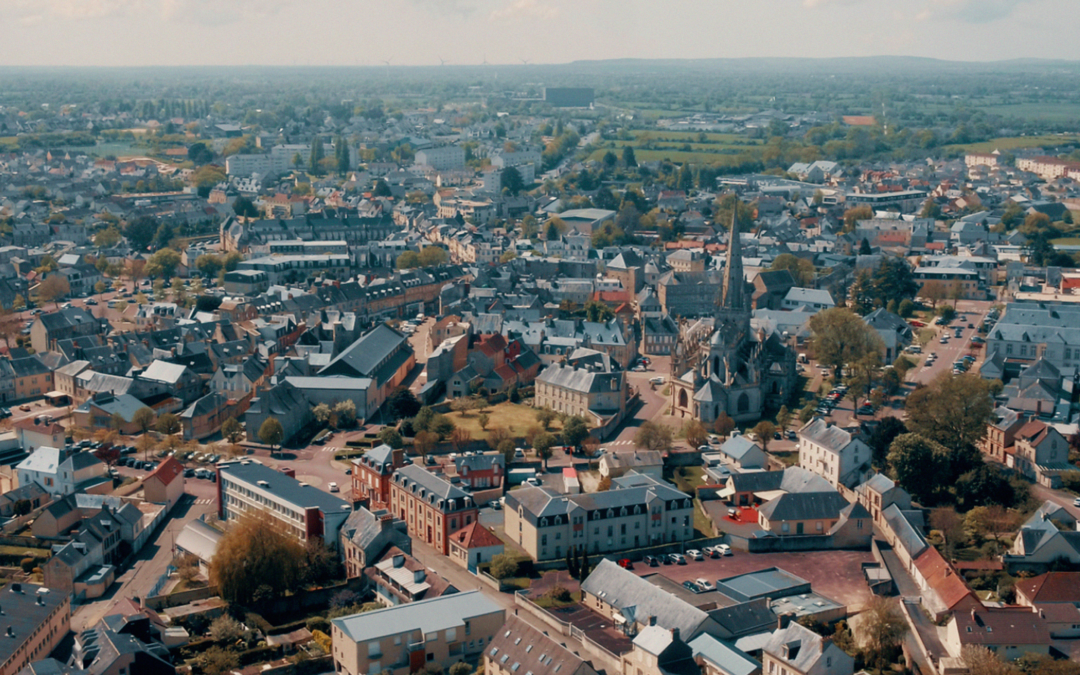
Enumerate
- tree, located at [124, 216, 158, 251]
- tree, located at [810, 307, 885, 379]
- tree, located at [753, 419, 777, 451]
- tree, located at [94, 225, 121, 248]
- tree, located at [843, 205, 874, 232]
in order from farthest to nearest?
tree, located at [843, 205, 874, 232] → tree, located at [124, 216, 158, 251] → tree, located at [94, 225, 121, 248] → tree, located at [810, 307, 885, 379] → tree, located at [753, 419, 777, 451]

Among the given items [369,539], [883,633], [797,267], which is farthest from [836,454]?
[797,267]

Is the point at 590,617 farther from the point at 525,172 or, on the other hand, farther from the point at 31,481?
the point at 525,172

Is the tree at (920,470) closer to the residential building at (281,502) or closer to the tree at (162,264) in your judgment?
the residential building at (281,502)

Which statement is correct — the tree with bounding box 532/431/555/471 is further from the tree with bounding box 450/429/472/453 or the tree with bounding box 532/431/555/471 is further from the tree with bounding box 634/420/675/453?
the tree with bounding box 634/420/675/453

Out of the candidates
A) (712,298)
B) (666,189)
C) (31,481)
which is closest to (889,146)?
(666,189)

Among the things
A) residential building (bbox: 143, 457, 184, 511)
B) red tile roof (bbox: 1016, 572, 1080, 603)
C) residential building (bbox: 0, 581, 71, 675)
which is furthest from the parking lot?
residential building (bbox: 143, 457, 184, 511)

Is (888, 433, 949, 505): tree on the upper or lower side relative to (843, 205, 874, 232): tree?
upper

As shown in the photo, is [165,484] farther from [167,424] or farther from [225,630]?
[225,630]
